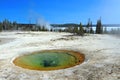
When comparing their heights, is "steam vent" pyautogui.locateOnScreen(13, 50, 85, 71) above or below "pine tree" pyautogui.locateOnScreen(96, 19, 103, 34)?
below

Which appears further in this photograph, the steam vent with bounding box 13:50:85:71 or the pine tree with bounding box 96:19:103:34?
the pine tree with bounding box 96:19:103:34

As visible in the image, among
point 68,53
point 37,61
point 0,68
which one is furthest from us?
point 68,53

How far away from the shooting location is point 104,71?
46.8 feet

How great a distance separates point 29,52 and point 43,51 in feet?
6.63

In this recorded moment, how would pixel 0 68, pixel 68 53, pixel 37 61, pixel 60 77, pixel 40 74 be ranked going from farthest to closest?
pixel 68 53, pixel 37 61, pixel 0 68, pixel 40 74, pixel 60 77

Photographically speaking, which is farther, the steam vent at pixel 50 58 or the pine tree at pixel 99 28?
the pine tree at pixel 99 28

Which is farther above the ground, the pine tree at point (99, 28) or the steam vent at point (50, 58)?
the pine tree at point (99, 28)

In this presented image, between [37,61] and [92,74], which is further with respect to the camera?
[37,61]

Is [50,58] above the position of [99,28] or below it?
below

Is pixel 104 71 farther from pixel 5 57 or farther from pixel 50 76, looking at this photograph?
pixel 5 57

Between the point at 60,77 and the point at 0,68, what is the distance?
20.9 ft

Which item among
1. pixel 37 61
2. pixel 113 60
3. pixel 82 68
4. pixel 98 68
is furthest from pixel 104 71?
pixel 37 61

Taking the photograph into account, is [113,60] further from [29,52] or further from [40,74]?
[29,52]

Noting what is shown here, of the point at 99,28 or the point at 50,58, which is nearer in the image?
the point at 50,58
